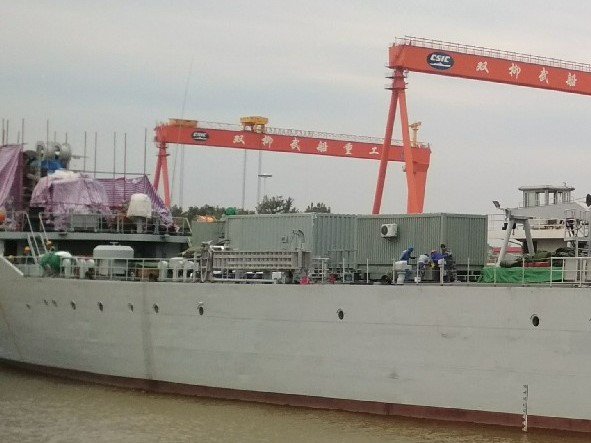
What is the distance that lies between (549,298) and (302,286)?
20.4ft

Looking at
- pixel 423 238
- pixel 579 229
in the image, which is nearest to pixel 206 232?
pixel 423 238

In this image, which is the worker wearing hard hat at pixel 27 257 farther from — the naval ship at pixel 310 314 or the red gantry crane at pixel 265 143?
the red gantry crane at pixel 265 143

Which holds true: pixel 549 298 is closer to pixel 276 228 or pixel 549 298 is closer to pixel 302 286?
pixel 302 286

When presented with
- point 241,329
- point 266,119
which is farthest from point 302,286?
point 266,119

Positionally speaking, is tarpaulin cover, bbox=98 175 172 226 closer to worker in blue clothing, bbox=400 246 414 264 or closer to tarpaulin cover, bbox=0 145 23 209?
tarpaulin cover, bbox=0 145 23 209

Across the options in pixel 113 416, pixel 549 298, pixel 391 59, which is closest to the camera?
pixel 549 298

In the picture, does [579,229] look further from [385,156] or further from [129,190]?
[385,156]

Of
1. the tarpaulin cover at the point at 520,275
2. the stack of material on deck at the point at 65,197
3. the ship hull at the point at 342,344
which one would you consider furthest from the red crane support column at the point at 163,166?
the tarpaulin cover at the point at 520,275

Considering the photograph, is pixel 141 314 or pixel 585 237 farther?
pixel 141 314

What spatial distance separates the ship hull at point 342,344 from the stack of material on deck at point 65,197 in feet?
10.8

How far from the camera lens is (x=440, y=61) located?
47969mm

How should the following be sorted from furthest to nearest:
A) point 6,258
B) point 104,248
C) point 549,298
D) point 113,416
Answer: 1. point 6,258
2. point 104,248
3. point 113,416
4. point 549,298

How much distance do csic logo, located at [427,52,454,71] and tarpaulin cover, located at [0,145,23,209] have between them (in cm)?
1953

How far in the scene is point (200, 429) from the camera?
957 inches
